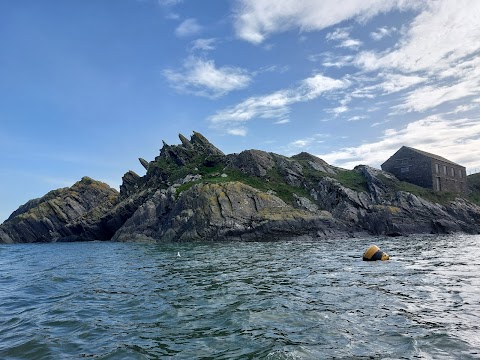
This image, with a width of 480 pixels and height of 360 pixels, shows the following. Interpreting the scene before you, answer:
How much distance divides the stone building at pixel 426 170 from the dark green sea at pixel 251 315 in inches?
3201

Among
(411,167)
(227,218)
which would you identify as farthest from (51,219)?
(411,167)

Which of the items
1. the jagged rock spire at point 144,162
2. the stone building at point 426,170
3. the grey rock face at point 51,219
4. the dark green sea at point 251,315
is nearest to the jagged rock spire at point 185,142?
the jagged rock spire at point 144,162

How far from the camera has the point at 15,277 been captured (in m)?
27.5

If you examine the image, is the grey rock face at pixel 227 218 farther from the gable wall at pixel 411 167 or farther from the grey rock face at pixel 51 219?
the grey rock face at pixel 51 219

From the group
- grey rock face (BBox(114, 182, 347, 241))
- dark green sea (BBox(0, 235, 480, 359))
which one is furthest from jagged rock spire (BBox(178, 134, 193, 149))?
dark green sea (BBox(0, 235, 480, 359))

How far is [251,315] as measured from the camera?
1385cm

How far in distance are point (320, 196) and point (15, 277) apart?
240 ft

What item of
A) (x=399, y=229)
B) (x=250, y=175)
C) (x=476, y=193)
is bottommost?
(x=399, y=229)

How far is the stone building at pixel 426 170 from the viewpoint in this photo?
319 ft

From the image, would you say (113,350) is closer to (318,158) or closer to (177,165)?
(177,165)

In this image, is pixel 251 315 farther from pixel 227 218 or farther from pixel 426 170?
pixel 426 170

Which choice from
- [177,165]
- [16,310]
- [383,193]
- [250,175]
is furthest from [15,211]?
[16,310]

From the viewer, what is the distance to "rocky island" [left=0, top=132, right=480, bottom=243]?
74000mm

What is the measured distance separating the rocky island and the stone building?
4408mm
